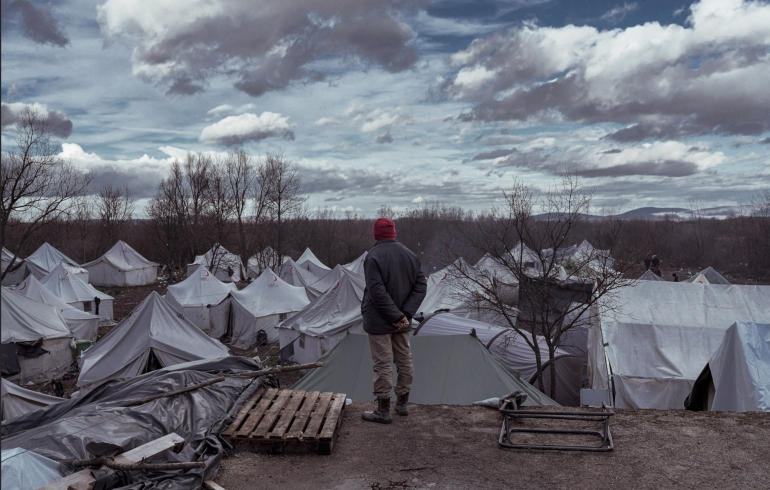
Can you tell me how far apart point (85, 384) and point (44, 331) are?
4.90 metres

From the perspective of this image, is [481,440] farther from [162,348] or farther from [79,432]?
[162,348]

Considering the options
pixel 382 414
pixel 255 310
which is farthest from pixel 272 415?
pixel 255 310

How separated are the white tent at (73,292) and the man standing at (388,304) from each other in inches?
996

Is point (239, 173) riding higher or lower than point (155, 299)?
higher

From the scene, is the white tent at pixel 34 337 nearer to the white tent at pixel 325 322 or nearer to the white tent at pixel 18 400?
the white tent at pixel 18 400

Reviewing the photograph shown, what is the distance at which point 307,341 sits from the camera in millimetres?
19359

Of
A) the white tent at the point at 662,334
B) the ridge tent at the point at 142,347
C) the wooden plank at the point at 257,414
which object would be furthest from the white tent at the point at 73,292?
the wooden plank at the point at 257,414

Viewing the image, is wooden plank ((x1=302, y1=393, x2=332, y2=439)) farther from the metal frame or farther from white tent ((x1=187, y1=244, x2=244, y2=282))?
white tent ((x1=187, y1=244, x2=244, y2=282))

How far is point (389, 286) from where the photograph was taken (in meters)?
5.76

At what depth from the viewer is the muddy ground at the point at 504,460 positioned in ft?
15.2

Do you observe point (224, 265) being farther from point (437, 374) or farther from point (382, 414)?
point (382, 414)

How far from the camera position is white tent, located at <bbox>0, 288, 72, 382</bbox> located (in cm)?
1809

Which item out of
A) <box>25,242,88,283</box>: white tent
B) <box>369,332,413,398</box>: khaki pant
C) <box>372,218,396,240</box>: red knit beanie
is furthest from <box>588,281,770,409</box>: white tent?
<box>25,242,88,283</box>: white tent

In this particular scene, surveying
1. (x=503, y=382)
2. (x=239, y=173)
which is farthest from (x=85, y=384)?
(x=239, y=173)
